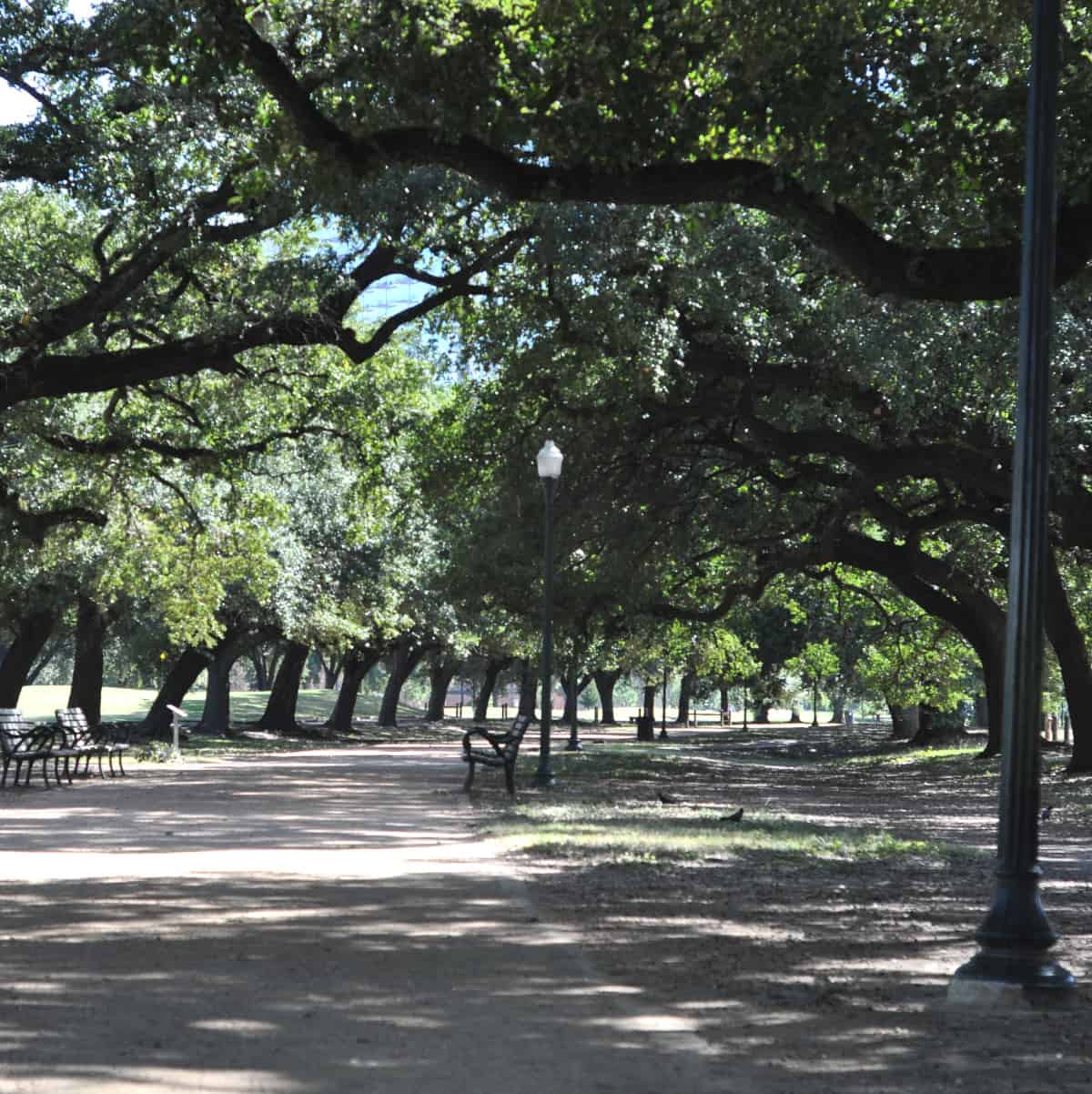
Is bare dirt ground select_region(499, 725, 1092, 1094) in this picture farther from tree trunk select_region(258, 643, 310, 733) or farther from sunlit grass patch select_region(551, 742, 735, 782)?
tree trunk select_region(258, 643, 310, 733)

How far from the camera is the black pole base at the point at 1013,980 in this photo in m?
6.30

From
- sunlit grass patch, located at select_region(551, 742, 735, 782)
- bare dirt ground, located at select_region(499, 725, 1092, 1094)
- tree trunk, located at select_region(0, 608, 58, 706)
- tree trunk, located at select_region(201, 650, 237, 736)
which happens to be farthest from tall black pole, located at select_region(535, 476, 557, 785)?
tree trunk, located at select_region(201, 650, 237, 736)

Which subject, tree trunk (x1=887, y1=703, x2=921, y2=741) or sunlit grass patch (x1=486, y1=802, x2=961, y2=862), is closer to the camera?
sunlit grass patch (x1=486, y1=802, x2=961, y2=862)

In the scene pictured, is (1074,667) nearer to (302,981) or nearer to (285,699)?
(302,981)

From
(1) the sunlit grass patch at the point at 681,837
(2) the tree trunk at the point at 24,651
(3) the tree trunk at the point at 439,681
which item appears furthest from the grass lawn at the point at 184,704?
(1) the sunlit grass patch at the point at 681,837

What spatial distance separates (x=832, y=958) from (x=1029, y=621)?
75.2 inches

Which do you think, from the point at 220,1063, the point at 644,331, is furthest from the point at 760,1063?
the point at 644,331

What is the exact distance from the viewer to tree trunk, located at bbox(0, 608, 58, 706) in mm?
34500

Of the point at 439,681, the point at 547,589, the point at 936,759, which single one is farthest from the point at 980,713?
the point at 547,589

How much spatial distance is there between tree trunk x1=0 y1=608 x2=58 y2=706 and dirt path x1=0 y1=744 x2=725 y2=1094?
23.0 metres

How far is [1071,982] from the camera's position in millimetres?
6484

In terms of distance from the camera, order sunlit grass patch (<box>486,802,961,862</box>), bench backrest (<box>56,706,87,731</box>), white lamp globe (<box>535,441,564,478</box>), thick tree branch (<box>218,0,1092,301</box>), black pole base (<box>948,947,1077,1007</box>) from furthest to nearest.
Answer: bench backrest (<box>56,706,87,731</box>)
white lamp globe (<box>535,441,564,478</box>)
sunlit grass patch (<box>486,802,961,862</box>)
thick tree branch (<box>218,0,1092,301</box>)
black pole base (<box>948,947,1077,1007</box>)

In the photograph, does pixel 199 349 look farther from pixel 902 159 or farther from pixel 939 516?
pixel 939 516

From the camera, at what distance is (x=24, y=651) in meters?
35.2
